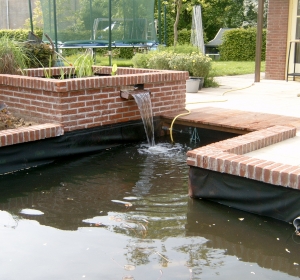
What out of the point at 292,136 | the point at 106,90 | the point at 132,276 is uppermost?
the point at 106,90

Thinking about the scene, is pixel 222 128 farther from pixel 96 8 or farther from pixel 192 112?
pixel 96 8

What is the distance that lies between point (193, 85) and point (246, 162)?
5.61 m

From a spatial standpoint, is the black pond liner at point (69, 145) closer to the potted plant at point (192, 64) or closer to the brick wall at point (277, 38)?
the potted plant at point (192, 64)

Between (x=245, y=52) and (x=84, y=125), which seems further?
(x=245, y=52)

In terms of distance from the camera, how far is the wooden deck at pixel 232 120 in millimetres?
5715

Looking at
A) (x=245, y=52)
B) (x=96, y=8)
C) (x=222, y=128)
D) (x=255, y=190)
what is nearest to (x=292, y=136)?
(x=222, y=128)

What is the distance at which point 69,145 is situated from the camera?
541cm

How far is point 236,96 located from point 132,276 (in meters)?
6.36

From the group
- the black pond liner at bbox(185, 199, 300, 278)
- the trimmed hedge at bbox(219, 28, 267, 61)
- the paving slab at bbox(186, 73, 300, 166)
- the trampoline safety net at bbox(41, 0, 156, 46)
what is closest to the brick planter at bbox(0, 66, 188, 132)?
the paving slab at bbox(186, 73, 300, 166)

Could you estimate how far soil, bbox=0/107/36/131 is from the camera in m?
5.29

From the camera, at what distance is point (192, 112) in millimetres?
6711

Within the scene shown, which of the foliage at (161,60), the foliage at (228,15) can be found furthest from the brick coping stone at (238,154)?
the foliage at (228,15)

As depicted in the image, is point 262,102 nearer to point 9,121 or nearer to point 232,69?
point 9,121

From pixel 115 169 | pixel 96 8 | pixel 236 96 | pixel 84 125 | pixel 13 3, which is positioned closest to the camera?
pixel 115 169
